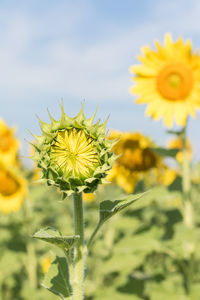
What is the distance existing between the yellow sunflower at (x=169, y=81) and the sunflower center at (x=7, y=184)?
7.77 ft

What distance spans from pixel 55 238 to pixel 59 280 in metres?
0.27

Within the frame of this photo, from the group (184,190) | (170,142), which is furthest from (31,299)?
(170,142)

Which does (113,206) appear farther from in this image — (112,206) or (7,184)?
(7,184)

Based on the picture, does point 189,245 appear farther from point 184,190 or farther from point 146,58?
point 146,58

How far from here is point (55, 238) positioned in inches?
50.4

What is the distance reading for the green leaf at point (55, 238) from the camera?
4.12ft

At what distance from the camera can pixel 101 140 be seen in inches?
52.9

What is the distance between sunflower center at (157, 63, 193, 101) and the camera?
4273 millimetres

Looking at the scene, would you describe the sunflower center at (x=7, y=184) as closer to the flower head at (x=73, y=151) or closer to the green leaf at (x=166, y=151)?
the green leaf at (x=166, y=151)

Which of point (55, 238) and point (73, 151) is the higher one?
point (73, 151)

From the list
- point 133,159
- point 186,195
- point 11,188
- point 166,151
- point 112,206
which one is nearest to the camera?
point 112,206

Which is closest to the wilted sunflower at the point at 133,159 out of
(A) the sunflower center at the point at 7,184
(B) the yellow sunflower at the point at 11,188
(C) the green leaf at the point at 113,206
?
(B) the yellow sunflower at the point at 11,188

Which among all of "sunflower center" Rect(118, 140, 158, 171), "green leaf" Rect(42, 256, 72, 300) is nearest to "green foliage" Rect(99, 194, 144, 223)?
"green leaf" Rect(42, 256, 72, 300)

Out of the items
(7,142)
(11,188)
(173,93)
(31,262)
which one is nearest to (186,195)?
(173,93)
